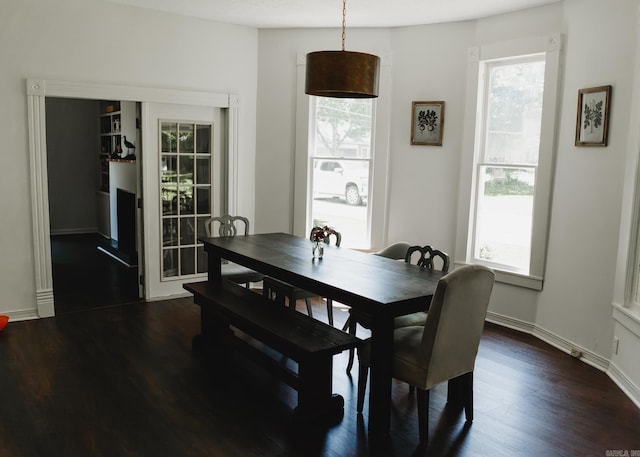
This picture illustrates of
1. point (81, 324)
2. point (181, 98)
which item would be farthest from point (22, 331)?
point (181, 98)

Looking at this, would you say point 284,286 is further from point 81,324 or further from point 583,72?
point 583,72

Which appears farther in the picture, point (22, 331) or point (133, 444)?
point (22, 331)

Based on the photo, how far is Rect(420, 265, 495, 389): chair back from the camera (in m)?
2.80

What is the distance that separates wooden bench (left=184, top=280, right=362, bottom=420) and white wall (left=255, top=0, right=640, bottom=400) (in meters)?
2.06

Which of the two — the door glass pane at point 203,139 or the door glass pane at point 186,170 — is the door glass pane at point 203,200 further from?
the door glass pane at point 203,139

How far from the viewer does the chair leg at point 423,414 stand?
2.95m

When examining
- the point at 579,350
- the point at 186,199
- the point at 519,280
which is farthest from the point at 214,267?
the point at 579,350

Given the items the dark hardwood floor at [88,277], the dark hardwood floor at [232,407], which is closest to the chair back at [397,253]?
the dark hardwood floor at [232,407]

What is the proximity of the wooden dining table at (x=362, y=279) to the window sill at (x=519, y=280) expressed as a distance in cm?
161

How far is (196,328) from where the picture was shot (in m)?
4.82

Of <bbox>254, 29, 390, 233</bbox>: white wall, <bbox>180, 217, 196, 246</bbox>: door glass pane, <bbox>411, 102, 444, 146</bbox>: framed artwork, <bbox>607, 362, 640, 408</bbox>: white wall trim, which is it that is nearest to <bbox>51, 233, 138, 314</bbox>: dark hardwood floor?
<bbox>180, 217, 196, 246</bbox>: door glass pane

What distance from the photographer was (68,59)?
490 cm

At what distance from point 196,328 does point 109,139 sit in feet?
17.1

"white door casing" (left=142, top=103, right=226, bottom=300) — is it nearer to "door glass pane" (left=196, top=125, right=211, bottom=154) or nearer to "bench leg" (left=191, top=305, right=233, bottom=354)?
"door glass pane" (left=196, top=125, right=211, bottom=154)
